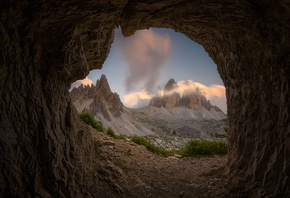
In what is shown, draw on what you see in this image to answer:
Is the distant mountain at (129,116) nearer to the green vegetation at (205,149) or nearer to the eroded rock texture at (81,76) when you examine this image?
the green vegetation at (205,149)

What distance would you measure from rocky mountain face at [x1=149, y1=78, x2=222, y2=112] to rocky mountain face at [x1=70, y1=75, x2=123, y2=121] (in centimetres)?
5253

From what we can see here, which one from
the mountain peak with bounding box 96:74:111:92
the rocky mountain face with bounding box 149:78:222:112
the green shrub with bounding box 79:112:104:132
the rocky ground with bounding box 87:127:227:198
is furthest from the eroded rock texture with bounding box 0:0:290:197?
the rocky mountain face with bounding box 149:78:222:112

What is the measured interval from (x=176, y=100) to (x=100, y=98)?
6553 cm

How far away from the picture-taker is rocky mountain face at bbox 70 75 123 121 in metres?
37.1

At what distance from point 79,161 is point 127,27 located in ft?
16.9

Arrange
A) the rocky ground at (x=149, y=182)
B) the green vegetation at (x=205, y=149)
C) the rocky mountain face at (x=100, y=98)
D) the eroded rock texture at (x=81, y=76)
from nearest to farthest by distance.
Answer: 1. the eroded rock texture at (x=81, y=76)
2. the rocky ground at (x=149, y=182)
3. the green vegetation at (x=205, y=149)
4. the rocky mountain face at (x=100, y=98)

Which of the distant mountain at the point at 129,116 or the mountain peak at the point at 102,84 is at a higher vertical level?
the mountain peak at the point at 102,84

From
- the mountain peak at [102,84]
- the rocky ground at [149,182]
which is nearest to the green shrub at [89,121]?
the rocky ground at [149,182]

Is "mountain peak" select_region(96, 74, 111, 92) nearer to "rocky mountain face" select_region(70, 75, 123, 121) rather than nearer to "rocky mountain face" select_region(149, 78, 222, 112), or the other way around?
"rocky mountain face" select_region(70, 75, 123, 121)

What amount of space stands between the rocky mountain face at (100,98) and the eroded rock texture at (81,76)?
33401 millimetres

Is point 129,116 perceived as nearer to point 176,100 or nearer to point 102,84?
point 102,84

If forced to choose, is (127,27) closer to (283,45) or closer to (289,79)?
(283,45)

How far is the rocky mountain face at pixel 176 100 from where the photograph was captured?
9375 cm

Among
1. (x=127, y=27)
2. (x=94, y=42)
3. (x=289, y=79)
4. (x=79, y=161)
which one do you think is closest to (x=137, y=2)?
(x=127, y=27)
